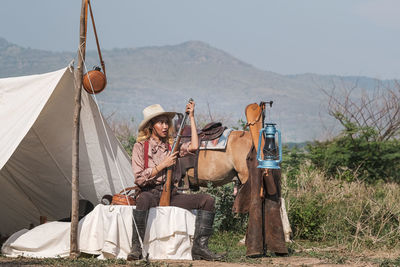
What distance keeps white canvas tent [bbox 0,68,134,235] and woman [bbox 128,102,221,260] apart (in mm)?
776

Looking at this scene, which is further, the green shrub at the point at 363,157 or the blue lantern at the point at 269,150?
the green shrub at the point at 363,157

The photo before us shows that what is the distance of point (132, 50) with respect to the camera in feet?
465

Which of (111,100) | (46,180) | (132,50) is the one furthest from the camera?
(132,50)

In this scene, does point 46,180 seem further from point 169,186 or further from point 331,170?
point 331,170

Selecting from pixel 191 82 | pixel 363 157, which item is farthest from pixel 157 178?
pixel 191 82

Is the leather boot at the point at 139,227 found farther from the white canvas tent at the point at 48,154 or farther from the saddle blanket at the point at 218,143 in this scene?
the saddle blanket at the point at 218,143

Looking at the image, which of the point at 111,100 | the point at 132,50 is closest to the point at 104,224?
the point at 111,100

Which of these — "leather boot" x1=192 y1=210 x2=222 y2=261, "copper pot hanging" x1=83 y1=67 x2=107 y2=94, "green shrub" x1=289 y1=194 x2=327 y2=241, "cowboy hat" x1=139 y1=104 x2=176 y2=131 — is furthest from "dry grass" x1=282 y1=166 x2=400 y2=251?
"copper pot hanging" x1=83 y1=67 x2=107 y2=94

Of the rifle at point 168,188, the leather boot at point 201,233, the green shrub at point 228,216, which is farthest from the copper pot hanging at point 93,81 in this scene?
the green shrub at point 228,216

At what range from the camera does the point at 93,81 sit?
602 centimetres

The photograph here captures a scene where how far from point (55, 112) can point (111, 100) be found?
322ft

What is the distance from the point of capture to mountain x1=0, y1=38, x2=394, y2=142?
104 m

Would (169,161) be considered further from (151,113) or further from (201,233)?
(201,233)

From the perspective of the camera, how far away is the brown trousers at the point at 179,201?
565cm
